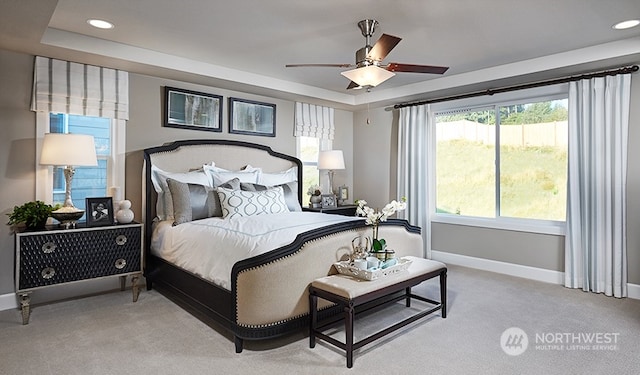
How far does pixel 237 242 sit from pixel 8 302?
7.85ft

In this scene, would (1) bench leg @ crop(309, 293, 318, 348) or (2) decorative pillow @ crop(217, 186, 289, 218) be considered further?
(2) decorative pillow @ crop(217, 186, 289, 218)

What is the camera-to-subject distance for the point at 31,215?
10.4 ft

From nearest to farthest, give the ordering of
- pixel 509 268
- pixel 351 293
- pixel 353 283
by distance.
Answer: pixel 351 293 < pixel 353 283 < pixel 509 268

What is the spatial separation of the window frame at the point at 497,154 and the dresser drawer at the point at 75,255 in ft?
12.8

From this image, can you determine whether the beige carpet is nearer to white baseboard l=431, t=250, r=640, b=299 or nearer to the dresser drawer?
the dresser drawer

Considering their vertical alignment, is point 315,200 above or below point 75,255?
above

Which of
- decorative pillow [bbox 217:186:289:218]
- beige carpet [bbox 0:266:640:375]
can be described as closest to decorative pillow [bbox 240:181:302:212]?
decorative pillow [bbox 217:186:289:218]

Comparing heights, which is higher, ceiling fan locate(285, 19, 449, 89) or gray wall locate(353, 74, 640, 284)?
ceiling fan locate(285, 19, 449, 89)

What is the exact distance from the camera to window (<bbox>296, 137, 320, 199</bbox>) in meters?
5.84

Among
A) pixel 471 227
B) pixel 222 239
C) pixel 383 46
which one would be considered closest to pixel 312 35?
pixel 383 46

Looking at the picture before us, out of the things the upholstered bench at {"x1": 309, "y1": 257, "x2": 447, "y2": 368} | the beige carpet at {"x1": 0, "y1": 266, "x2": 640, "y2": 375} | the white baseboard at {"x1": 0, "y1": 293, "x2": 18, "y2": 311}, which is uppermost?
the upholstered bench at {"x1": 309, "y1": 257, "x2": 447, "y2": 368}

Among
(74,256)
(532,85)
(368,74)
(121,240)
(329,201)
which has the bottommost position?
(74,256)

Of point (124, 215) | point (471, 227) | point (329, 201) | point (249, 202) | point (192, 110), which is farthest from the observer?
point (329, 201)

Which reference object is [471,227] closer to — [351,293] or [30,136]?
[351,293]
